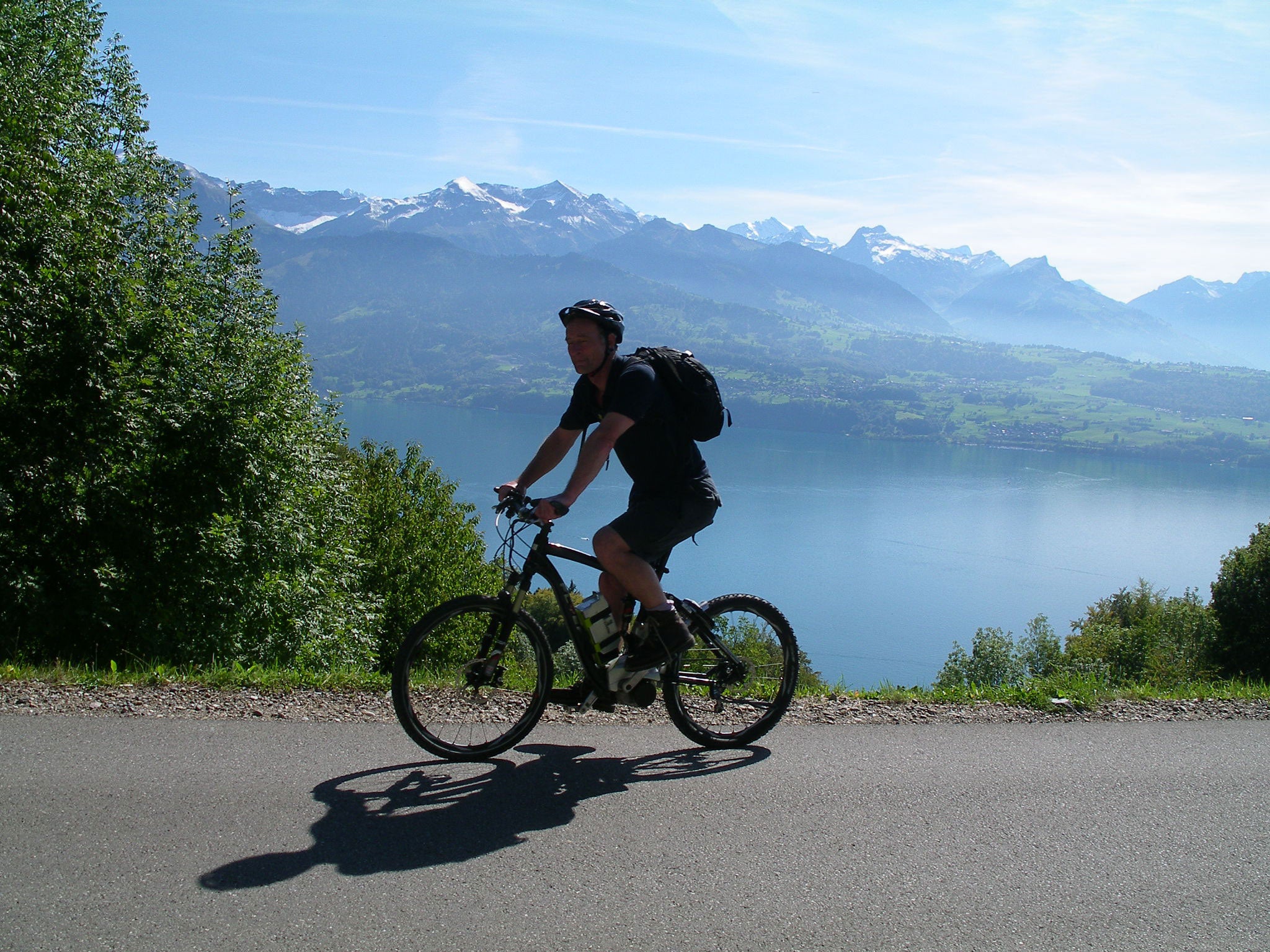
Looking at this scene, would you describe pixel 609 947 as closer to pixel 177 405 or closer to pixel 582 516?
pixel 177 405

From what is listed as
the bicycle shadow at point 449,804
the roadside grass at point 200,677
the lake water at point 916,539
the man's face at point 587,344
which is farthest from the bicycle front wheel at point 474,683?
the lake water at point 916,539

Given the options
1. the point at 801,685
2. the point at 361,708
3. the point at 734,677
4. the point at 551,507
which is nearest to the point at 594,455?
the point at 551,507

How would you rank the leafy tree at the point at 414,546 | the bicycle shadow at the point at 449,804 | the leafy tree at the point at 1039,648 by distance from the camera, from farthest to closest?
the leafy tree at the point at 1039,648 < the leafy tree at the point at 414,546 < the bicycle shadow at the point at 449,804

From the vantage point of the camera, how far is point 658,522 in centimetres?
441

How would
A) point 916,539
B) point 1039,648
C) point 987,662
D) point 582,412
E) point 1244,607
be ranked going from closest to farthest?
point 582,412, point 1244,607, point 987,662, point 1039,648, point 916,539

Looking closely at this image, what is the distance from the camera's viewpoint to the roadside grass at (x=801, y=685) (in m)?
5.12

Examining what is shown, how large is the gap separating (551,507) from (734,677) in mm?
1568

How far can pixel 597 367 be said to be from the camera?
4.50 m

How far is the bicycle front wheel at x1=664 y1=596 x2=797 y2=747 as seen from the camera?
4793 mm

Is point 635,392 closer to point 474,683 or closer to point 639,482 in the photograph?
point 639,482

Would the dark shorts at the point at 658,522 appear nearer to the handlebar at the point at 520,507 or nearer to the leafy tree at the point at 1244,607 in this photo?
the handlebar at the point at 520,507

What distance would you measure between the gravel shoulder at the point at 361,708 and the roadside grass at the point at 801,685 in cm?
6

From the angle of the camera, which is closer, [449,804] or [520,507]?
[449,804]

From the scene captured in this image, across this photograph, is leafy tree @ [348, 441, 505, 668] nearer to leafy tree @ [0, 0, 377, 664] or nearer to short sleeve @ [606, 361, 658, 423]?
leafy tree @ [0, 0, 377, 664]
